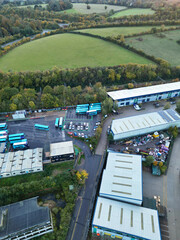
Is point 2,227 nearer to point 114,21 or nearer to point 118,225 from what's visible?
point 118,225

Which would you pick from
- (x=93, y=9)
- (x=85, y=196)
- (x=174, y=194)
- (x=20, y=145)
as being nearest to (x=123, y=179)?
(x=85, y=196)

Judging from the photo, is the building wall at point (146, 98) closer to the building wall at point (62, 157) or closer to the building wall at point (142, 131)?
the building wall at point (142, 131)

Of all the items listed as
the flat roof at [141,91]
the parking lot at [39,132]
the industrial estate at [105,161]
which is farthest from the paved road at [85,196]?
the flat roof at [141,91]

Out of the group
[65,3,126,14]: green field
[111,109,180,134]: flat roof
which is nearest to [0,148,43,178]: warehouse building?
[111,109,180,134]: flat roof

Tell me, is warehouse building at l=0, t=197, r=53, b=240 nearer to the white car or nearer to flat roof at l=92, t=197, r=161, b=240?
flat roof at l=92, t=197, r=161, b=240

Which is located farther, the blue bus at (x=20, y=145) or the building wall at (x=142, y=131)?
the building wall at (x=142, y=131)

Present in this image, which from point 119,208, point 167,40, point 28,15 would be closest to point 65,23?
point 28,15

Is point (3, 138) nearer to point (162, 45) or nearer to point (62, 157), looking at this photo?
point (62, 157)
